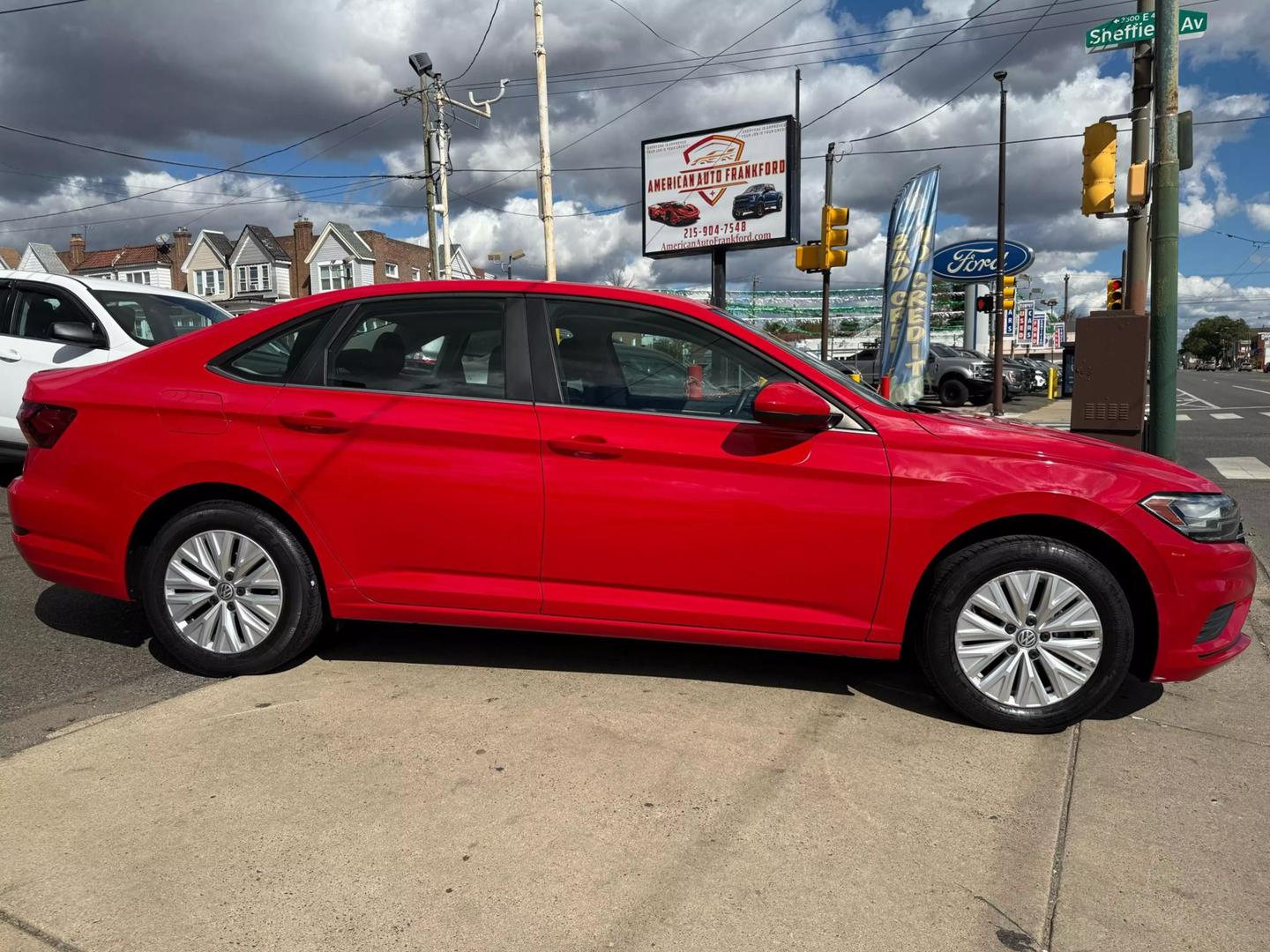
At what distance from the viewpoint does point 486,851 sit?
255 centimetres

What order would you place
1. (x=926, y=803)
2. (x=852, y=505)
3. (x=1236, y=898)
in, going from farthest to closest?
1. (x=852, y=505)
2. (x=926, y=803)
3. (x=1236, y=898)

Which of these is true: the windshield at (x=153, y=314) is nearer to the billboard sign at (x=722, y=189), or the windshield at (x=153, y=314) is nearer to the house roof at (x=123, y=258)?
the billboard sign at (x=722, y=189)

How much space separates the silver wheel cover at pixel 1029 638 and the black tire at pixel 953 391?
2250 centimetres

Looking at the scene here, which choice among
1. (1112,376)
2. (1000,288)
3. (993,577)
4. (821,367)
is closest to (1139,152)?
(1112,376)

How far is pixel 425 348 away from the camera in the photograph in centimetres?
376

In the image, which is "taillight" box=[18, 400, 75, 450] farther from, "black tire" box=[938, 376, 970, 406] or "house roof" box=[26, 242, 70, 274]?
"house roof" box=[26, 242, 70, 274]

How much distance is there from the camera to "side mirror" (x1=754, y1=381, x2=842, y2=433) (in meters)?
3.30

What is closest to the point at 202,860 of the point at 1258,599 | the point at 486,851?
the point at 486,851

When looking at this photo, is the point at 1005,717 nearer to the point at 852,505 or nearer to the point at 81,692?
the point at 852,505

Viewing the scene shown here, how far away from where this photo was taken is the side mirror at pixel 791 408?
3.30m

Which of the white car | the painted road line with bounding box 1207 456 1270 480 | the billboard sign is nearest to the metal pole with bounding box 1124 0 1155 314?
the painted road line with bounding box 1207 456 1270 480

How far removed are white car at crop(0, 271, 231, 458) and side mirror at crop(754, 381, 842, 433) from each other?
6063 mm

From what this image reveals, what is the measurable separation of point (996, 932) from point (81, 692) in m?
3.46

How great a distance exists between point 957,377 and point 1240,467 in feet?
47.9
